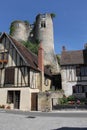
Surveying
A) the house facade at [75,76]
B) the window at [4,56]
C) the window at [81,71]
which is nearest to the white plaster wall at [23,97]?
the window at [4,56]

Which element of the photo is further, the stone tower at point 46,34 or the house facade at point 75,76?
the stone tower at point 46,34

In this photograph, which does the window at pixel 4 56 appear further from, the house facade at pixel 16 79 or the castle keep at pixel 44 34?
the castle keep at pixel 44 34

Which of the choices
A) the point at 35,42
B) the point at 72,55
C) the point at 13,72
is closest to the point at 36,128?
the point at 13,72

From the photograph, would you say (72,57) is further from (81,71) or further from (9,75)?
(9,75)

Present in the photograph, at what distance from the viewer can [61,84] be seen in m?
26.3

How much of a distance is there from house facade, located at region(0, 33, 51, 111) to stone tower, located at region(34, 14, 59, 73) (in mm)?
19037

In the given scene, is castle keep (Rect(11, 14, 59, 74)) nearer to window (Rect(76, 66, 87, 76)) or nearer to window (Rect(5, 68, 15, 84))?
window (Rect(76, 66, 87, 76))

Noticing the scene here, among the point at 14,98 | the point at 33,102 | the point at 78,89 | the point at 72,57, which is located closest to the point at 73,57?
the point at 72,57

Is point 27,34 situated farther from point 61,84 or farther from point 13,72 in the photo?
point 13,72

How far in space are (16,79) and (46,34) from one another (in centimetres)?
2283

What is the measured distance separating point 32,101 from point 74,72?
297 inches

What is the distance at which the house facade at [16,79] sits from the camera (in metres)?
20.4

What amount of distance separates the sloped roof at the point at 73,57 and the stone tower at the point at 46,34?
12392 mm

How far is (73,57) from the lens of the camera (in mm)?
27406
